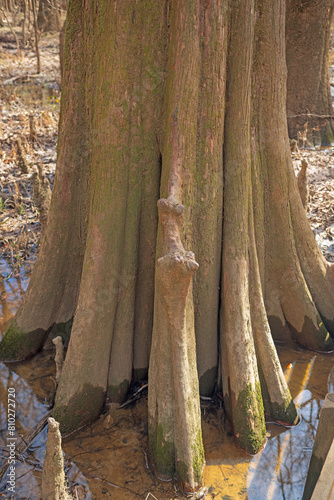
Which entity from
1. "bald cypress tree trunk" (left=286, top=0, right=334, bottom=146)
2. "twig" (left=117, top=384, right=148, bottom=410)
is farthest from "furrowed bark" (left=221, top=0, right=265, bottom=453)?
"bald cypress tree trunk" (left=286, top=0, right=334, bottom=146)

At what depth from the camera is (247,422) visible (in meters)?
3.01

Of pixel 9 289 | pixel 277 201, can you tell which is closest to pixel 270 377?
pixel 277 201

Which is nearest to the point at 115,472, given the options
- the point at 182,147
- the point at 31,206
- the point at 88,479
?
the point at 88,479

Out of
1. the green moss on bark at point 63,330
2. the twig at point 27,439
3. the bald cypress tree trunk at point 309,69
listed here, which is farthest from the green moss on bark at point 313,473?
the bald cypress tree trunk at point 309,69

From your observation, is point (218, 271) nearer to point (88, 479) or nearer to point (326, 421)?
point (326, 421)

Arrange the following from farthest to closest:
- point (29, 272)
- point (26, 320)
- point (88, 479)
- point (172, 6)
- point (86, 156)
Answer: point (29, 272) < point (26, 320) < point (86, 156) < point (172, 6) < point (88, 479)

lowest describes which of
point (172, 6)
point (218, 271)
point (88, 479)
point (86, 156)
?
point (88, 479)

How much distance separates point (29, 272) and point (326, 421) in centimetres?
397

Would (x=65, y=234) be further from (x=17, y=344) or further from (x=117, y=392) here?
(x=117, y=392)

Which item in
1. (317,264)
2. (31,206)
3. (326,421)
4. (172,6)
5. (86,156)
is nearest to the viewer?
(326,421)

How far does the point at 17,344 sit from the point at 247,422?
6.45 feet

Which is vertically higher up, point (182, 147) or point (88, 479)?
point (182, 147)

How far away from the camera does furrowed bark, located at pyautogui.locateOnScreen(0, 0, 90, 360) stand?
11.5ft

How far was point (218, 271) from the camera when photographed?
11.0 ft
